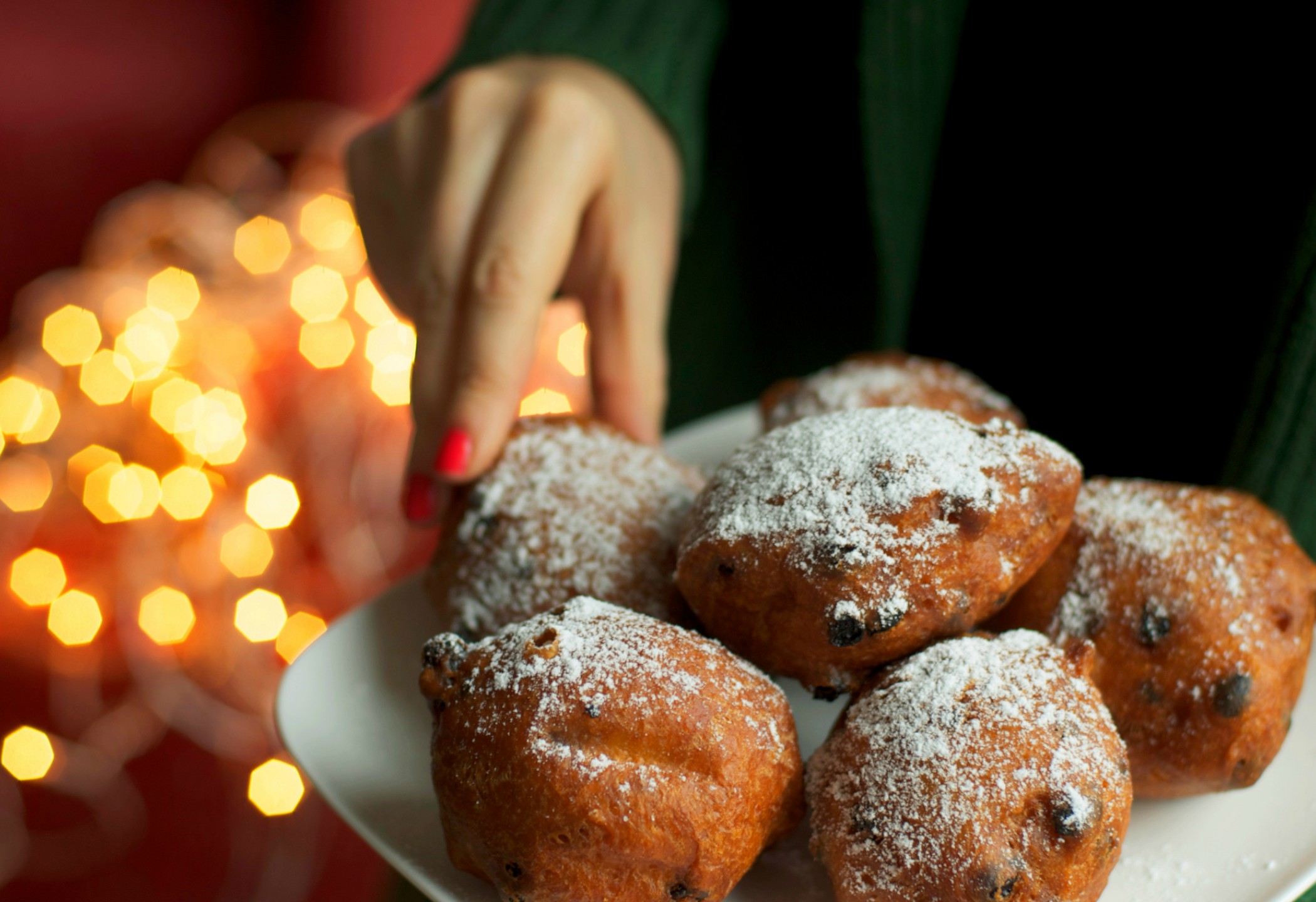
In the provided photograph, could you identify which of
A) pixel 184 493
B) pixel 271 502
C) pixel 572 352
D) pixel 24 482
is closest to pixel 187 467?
pixel 184 493

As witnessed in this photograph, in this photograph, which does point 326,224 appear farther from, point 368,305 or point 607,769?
point 607,769

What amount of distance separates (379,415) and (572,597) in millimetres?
1942

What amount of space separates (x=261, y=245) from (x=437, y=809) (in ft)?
6.87

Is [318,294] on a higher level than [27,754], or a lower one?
Answer: higher

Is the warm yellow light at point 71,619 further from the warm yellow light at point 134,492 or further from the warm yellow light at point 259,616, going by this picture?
the warm yellow light at point 259,616

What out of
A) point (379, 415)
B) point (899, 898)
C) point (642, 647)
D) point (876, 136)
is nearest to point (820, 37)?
point (876, 136)

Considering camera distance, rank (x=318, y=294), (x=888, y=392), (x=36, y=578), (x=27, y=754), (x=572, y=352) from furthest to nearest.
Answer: (x=572, y=352), (x=318, y=294), (x=36, y=578), (x=27, y=754), (x=888, y=392)

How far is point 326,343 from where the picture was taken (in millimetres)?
2607

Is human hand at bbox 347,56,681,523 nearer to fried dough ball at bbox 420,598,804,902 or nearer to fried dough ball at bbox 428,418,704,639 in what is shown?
fried dough ball at bbox 428,418,704,639

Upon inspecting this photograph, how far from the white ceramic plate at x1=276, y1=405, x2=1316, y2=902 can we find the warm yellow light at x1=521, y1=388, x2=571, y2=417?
1.58 m

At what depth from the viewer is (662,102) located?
1299 millimetres

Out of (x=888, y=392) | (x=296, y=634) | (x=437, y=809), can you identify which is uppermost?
(x=888, y=392)

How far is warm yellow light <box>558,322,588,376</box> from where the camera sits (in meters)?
2.65

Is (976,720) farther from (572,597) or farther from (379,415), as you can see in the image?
(379,415)
